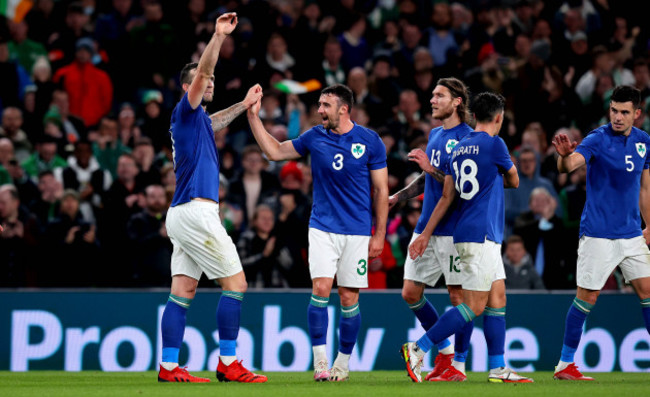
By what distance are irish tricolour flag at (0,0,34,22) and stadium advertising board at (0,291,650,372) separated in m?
8.01

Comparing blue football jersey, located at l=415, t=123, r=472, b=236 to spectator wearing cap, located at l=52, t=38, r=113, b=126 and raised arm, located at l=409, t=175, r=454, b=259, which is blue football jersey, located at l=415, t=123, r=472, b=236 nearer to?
raised arm, located at l=409, t=175, r=454, b=259

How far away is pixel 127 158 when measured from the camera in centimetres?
1402

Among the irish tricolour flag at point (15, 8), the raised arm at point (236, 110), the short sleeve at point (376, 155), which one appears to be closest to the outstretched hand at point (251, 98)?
the raised arm at point (236, 110)

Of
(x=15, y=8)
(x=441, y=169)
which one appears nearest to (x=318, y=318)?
(x=441, y=169)

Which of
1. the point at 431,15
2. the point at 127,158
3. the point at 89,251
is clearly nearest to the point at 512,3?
the point at 431,15

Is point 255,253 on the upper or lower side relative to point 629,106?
lower

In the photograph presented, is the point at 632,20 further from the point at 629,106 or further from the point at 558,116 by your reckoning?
the point at 629,106

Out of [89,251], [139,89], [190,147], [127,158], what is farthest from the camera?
[139,89]

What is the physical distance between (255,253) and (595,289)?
4.74 metres

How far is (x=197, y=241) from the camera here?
8977 mm

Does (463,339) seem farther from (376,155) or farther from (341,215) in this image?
(376,155)

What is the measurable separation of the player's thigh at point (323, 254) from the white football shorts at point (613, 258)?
226 centimetres

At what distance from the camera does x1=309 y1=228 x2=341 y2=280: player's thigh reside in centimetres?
924

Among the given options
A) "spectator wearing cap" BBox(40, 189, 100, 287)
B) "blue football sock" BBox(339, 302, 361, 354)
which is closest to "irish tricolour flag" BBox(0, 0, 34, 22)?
"spectator wearing cap" BBox(40, 189, 100, 287)
